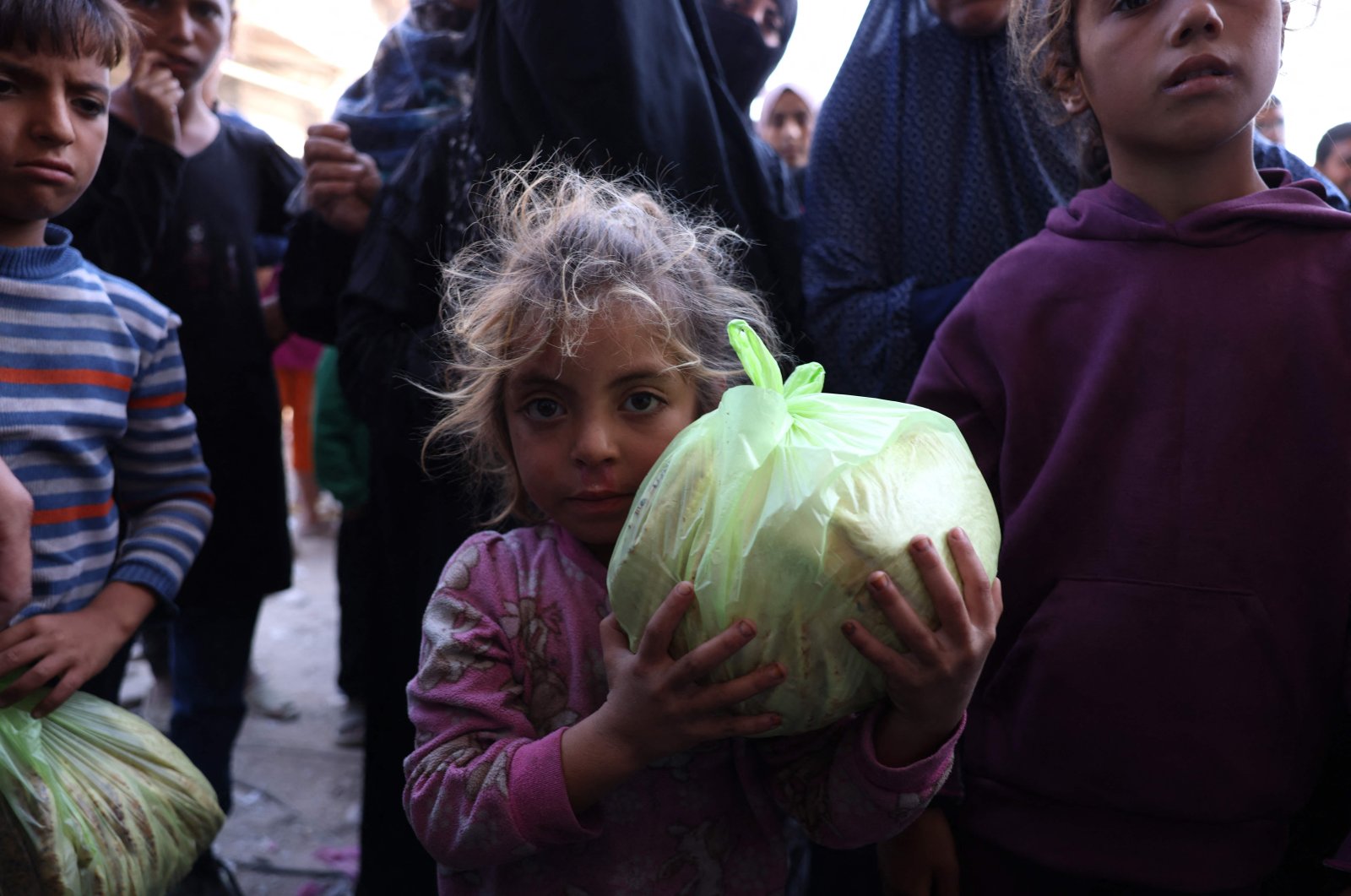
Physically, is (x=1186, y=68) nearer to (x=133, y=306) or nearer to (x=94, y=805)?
(x=133, y=306)

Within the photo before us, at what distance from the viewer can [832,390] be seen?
1.81 m

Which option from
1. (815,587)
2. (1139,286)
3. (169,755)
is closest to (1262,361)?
(1139,286)

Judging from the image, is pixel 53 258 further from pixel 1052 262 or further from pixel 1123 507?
pixel 1123 507

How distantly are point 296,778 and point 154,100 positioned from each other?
2.08m

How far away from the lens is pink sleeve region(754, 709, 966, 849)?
1.08 metres

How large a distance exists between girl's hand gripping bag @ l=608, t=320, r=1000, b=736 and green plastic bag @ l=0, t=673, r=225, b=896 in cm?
85

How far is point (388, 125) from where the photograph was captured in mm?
2500

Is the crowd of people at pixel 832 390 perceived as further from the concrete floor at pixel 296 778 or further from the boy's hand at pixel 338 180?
the concrete floor at pixel 296 778

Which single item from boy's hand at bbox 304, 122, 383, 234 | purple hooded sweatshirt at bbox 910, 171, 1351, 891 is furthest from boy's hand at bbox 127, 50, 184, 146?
purple hooded sweatshirt at bbox 910, 171, 1351, 891

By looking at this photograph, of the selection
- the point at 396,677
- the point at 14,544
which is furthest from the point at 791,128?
the point at 14,544

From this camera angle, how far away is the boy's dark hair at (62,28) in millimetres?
1404

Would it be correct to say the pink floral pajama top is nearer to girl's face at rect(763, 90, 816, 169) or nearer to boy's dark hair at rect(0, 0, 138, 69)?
boy's dark hair at rect(0, 0, 138, 69)

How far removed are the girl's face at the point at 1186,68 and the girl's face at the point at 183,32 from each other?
1932 mm

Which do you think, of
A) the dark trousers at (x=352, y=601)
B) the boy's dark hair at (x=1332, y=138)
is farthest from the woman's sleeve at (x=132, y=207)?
the boy's dark hair at (x=1332, y=138)
